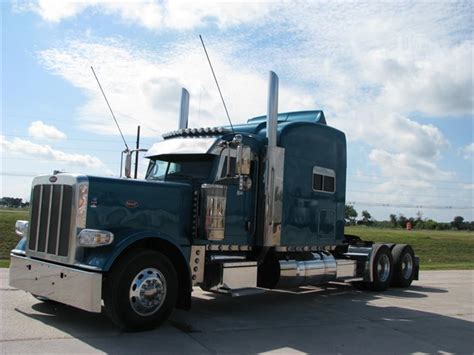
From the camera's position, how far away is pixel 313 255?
10.3m

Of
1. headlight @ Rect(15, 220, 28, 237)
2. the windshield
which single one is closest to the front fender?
the windshield

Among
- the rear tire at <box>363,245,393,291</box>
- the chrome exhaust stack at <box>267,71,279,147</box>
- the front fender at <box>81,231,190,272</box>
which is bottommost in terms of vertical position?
the rear tire at <box>363,245,393,291</box>

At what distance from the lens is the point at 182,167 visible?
849 cm

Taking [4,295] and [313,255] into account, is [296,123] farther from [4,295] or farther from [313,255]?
[4,295]

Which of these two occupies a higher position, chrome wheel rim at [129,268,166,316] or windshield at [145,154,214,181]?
windshield at [145,154,214,181]

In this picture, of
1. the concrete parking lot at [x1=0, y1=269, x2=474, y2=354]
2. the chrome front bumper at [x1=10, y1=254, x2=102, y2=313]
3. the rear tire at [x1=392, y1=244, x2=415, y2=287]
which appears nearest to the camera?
the concrete parking lot at [x1=0, y1=269, x2=474, y2=354]

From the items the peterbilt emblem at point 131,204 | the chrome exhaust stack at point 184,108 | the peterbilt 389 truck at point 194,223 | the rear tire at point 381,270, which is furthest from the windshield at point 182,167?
the rear tire at point 381,270

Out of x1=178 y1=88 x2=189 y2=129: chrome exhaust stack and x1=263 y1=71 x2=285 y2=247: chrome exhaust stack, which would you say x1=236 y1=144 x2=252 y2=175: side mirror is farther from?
x1=178 y1=88 x2=189 y2=129: chrome exhaust stack

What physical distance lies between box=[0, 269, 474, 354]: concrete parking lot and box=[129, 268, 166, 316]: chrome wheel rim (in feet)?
1.04

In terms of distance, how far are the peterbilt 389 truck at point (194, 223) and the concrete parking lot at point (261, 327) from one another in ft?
1.23

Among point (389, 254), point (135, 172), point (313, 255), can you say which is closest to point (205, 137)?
point (135, 172)

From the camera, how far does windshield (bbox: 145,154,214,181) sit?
8266 mm

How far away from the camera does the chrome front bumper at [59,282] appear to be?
627 centimetres

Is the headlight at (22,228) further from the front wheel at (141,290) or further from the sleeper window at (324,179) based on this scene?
the sleeper window at (324,179)
